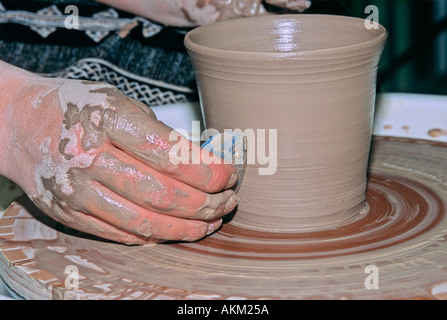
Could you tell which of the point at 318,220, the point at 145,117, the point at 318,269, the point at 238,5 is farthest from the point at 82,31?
the point at 318,269

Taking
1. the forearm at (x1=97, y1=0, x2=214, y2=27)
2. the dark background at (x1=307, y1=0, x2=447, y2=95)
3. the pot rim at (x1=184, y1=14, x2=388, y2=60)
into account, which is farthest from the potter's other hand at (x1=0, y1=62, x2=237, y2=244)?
the dark background at (x1=307, y1=0, x2=447, y2=95)

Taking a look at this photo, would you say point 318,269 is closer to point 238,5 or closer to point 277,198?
point 277,198

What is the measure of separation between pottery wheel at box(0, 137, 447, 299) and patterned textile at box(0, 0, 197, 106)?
68 centimetres

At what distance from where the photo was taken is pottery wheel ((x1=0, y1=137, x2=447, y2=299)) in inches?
39.4

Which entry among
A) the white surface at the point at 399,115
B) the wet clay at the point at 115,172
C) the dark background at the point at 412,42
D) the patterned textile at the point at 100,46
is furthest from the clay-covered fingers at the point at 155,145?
the dark background at the point at 412,42

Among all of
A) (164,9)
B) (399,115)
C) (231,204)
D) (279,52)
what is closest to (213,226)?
(231,204)

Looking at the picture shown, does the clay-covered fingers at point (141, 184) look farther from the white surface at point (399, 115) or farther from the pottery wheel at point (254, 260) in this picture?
the white surface at point (399, 115)

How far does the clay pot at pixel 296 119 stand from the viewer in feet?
3.54

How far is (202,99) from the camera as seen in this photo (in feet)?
→ 4.08

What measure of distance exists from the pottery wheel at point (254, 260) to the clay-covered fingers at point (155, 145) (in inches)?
6.8

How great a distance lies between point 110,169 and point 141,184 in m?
0.06

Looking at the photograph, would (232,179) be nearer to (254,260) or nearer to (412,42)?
(254,260)

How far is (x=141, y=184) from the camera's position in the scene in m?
1.05
